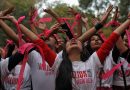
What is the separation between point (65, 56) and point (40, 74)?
651mm

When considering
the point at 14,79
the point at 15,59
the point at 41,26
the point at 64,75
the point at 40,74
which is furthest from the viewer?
the point at 14,79

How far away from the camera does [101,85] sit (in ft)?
20.3

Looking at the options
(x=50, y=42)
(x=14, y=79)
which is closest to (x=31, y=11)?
(x=50, y=42)

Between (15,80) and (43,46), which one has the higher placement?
(43,46)

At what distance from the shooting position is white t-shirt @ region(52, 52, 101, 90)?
4570 mm

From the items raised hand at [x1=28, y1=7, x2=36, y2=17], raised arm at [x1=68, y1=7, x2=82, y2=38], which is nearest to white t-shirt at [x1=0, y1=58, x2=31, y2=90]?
raised hand at [x1=28, y1=7, x2=36, y2=17]

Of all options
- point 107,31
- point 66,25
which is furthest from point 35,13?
point 107,31

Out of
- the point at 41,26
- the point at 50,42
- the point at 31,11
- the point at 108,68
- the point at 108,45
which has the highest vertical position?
→ the point at 31,11

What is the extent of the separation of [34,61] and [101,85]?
4.36 feet

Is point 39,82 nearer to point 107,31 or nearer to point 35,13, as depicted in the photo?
point 35,13

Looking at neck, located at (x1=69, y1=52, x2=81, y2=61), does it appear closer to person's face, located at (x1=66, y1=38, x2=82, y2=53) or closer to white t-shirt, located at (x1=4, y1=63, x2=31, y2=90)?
person's face, located at (x1=66, y1=38, x2=82, y2=53)

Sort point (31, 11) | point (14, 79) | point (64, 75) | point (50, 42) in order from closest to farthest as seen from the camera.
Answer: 1. point (64, 75)
2. point (31, 11)
3. point (50, 42)
4. point (14, 79)

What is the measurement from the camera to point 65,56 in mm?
4707

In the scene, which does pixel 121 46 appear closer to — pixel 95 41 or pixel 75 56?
pixel 95 41
